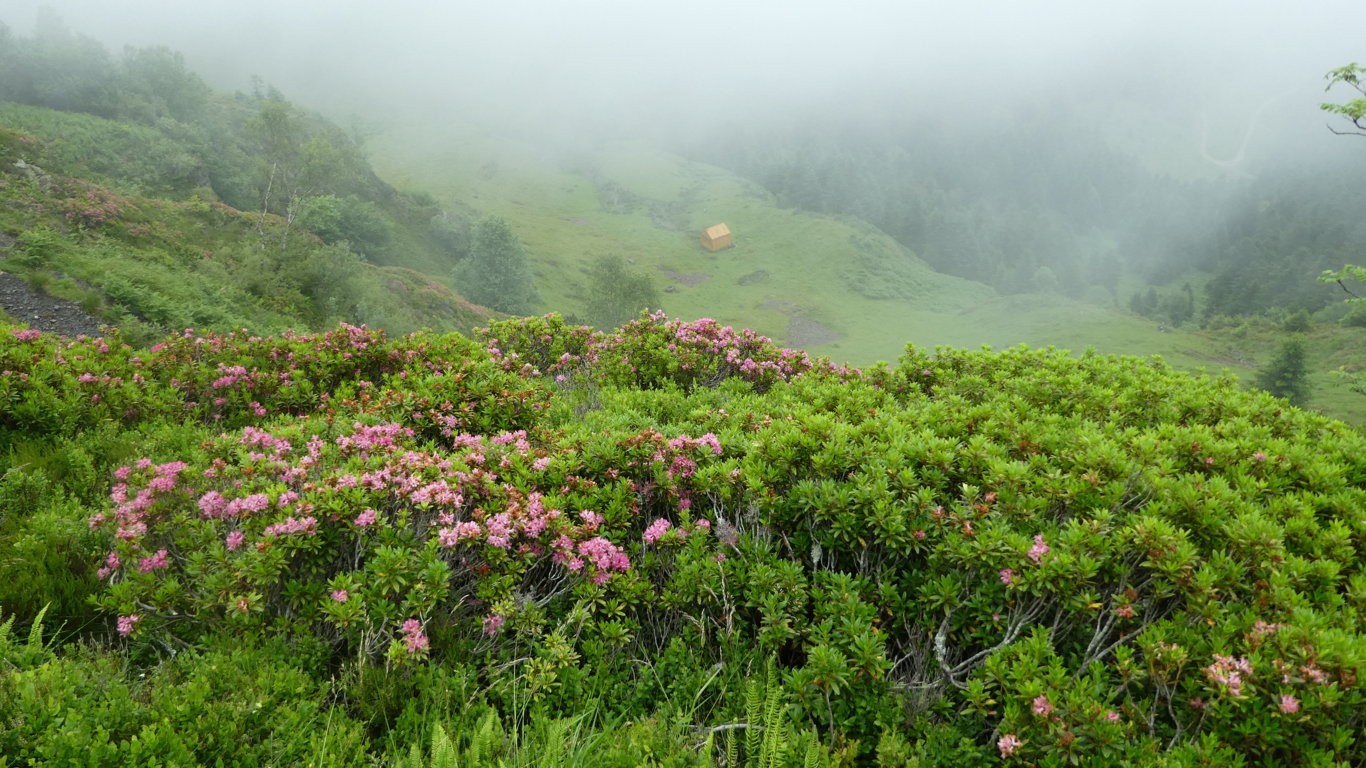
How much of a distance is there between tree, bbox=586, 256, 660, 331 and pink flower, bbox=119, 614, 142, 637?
52208 millimetres

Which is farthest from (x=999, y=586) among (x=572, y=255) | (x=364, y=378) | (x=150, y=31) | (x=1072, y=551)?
(x=150, y=31)

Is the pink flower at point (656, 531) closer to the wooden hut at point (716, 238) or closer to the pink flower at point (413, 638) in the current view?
the pink flower at point (413, 638)

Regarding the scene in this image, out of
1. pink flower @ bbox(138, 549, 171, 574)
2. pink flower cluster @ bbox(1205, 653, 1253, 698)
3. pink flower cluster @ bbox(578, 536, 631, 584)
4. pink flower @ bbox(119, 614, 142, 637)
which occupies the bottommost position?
pink flower @ bbox(119, 614, 142, 637)

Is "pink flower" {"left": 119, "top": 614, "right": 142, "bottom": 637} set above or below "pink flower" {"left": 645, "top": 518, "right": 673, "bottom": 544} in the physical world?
below

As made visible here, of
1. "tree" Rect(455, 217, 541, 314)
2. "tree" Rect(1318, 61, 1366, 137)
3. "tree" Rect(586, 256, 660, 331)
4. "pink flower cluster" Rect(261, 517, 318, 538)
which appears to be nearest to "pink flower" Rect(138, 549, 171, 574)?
"pink flower cluster" Rect(261, 517, 318, 538)

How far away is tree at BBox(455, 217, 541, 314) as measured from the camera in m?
59.0

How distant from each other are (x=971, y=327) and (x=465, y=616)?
87.8m

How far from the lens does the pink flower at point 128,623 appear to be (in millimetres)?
3584

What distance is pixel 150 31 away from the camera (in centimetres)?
14350

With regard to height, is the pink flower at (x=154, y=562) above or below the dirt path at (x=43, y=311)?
above

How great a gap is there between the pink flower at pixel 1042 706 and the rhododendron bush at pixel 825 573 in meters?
0.02

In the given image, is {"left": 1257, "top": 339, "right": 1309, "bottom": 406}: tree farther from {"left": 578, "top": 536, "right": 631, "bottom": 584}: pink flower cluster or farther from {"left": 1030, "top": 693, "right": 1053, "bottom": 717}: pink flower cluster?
{"left": 578, "top": 536, "right": 631, "bottom": 584}: pink flower cluster

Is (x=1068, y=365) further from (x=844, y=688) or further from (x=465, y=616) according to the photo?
(x=465, y=616)

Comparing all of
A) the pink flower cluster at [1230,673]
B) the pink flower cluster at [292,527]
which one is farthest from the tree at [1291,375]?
the pink flower cluster at [292,527]
